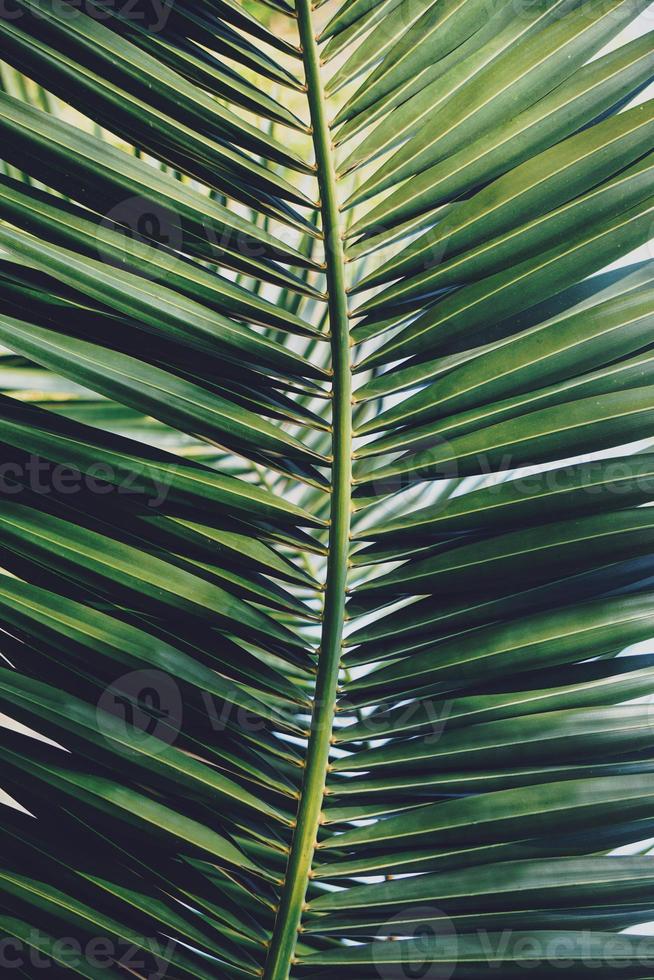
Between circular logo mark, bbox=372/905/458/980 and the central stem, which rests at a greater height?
the central stem

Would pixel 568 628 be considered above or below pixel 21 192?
below

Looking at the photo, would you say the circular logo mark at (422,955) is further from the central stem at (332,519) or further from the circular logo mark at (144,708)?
the circular logo mark at (144,708)

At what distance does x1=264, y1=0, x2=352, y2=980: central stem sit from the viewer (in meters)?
0.53

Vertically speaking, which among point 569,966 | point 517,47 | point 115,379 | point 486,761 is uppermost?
point 517,47

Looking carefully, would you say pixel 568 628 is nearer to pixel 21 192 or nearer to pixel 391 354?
pixel 391 354

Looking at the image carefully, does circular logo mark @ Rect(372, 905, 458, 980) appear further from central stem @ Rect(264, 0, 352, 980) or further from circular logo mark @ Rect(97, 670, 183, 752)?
circular logo mark @ Rect(97, 670, 183, 752)

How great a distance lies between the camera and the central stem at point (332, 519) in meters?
0.53

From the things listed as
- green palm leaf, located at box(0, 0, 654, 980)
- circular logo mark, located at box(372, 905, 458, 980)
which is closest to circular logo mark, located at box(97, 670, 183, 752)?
green palm leaf, located at box(0, 0, 654, 980)

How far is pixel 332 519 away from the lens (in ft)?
1.78

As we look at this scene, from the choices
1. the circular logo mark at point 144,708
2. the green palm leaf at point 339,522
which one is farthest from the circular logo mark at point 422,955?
the circular logo mark at point 144,708

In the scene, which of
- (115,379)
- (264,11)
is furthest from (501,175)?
(264,11)

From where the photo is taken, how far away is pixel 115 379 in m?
0.52

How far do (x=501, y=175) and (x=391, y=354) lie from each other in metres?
0.14

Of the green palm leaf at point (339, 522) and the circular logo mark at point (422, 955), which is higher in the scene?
the green palm leaf at point (339, 522)
